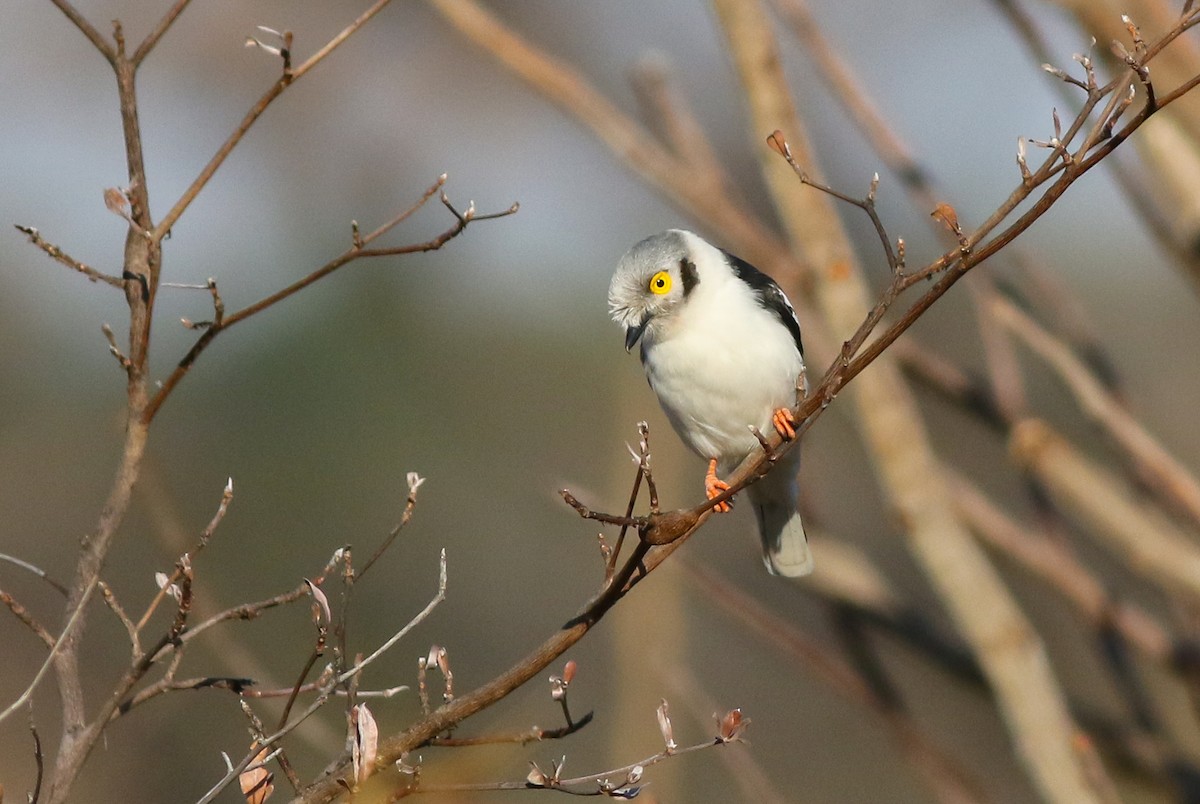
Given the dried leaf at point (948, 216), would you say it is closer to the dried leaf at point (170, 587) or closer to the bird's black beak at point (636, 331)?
the dried leaf at point (170, 587)

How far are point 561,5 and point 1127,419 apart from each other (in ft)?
42.0

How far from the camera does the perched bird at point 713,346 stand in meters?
3.91

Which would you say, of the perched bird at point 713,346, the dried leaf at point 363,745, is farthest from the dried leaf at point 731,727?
the perched bird at point 713,346

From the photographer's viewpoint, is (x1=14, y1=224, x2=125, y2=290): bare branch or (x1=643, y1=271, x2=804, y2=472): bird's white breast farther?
(x1=643, y1=271, x2=804, y2=472): bird's white breast

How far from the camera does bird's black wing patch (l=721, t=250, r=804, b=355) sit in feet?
13.7

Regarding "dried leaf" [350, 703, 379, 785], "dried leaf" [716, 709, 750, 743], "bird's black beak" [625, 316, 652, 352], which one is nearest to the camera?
"dried leaf" [350, 703, 379, 785]

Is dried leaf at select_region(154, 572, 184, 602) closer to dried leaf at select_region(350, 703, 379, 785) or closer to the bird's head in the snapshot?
dried leaf at select_region(350, 703, 379, 785)

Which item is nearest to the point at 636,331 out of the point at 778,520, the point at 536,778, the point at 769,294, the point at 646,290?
the point at 646,290

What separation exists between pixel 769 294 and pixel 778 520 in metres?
0.83

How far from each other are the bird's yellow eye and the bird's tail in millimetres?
755

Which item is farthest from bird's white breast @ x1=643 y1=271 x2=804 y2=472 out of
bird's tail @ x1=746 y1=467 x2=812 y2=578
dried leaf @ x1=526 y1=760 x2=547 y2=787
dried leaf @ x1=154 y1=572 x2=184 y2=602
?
dried leaf @ x1=154 y1=572 x2=184 y2=602

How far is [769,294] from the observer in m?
4.20

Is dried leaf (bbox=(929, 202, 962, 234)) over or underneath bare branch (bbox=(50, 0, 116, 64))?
underneath

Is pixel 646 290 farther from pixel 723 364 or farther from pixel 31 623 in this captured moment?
pixel 31 623
